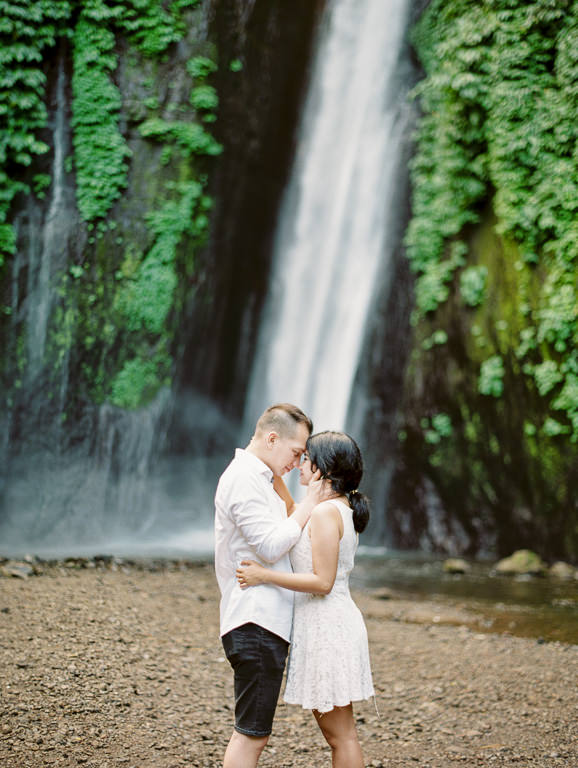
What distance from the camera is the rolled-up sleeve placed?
2.61 metres

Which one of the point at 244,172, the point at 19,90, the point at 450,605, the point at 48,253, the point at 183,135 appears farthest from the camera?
the point at 244,172

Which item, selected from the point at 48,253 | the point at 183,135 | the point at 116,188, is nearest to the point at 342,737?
the point at 48,253

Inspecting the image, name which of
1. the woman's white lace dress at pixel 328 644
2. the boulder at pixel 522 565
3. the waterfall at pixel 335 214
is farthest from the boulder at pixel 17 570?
the waterfall at pixel 335 214

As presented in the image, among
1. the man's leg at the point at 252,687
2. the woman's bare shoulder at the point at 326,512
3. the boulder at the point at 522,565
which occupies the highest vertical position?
the woman's bare shoulder at the point at 326,512

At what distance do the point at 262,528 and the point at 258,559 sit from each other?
16 centimetres

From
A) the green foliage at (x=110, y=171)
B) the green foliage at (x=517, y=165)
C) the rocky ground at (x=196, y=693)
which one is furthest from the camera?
the green foliage at (x=110, y=171)

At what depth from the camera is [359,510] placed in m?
2.84

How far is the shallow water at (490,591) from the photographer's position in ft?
20.6

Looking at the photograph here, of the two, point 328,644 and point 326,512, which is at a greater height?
point 326,512

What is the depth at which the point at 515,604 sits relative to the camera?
7141 millimetres

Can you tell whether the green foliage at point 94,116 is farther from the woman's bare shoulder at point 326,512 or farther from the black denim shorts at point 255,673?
the black denim shorts at point 255,673

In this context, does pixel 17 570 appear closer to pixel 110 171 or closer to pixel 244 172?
pixel 110 171

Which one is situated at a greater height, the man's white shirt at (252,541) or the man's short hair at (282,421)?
the man's short hair at (282,421)

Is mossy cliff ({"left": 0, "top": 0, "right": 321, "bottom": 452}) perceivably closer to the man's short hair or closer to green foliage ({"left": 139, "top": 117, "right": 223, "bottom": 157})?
green foliage ({"left": 139, "top": 117, "right": 223, "bottom": 157})
